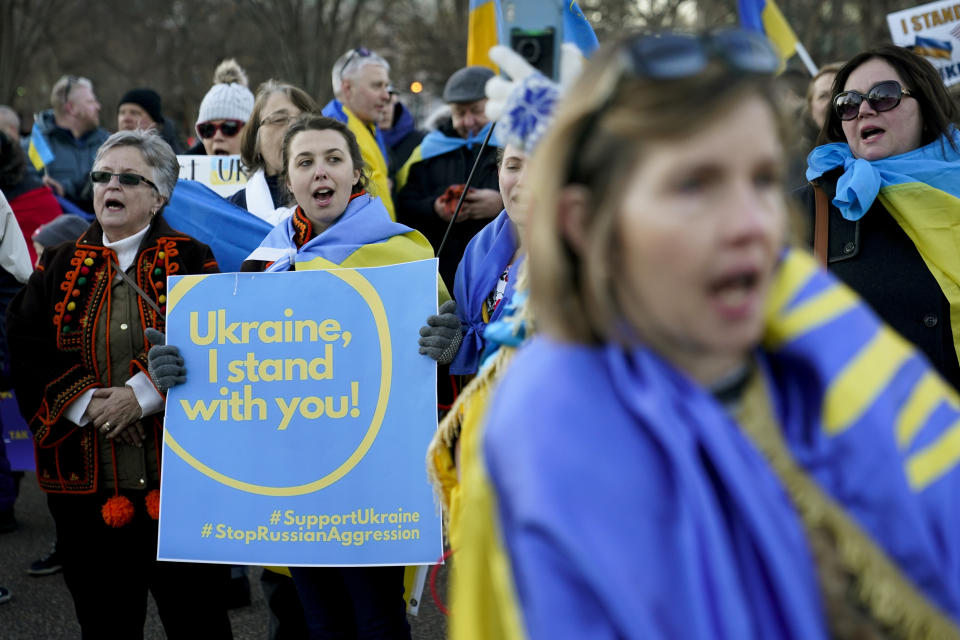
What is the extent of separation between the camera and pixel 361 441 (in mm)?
3252

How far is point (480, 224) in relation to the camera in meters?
5.59

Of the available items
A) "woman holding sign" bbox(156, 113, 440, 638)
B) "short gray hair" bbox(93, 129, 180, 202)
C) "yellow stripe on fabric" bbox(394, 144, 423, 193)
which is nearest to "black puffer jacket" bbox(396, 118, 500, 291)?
Answer: "yellow stripe on fabric" bbox(394, 144, 423, 193)

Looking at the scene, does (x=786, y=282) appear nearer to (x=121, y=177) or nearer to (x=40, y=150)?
(x=121, y=177)

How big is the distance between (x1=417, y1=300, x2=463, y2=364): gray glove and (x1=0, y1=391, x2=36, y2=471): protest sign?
119 inches

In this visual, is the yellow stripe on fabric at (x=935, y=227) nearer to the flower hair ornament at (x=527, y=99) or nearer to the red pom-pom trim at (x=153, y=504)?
the flower hair ornament at (x=527, y=99)

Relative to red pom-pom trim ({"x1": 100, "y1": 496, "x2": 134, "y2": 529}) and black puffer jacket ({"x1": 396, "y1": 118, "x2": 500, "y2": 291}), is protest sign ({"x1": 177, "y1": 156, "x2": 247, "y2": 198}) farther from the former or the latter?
red pom-pom trim ({"x1": 100, "y1": 496, "x2": 134, "y2": 529})

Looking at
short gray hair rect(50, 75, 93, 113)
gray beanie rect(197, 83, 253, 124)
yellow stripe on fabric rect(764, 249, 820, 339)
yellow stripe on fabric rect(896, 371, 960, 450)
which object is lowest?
yellow stripe on fabric rect(896, 371, 960, 450)

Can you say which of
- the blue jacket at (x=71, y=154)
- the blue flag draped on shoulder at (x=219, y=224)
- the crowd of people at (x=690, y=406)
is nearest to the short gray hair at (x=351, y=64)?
the blue flag draped on shoulder at (x=219, y=224)

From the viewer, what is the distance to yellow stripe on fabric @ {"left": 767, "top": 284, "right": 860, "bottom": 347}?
1.40 meters

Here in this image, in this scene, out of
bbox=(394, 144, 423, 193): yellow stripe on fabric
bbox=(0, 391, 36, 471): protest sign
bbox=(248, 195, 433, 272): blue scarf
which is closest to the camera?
bbox=(248, 195, 433, 272): blue scarf

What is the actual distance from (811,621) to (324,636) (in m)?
2.44

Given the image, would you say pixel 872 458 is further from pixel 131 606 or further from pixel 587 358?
pixel 131 606

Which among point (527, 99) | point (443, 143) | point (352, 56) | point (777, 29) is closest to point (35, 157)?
point (352, 56)

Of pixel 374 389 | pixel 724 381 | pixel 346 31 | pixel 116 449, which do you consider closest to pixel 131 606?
pixel 116 449
